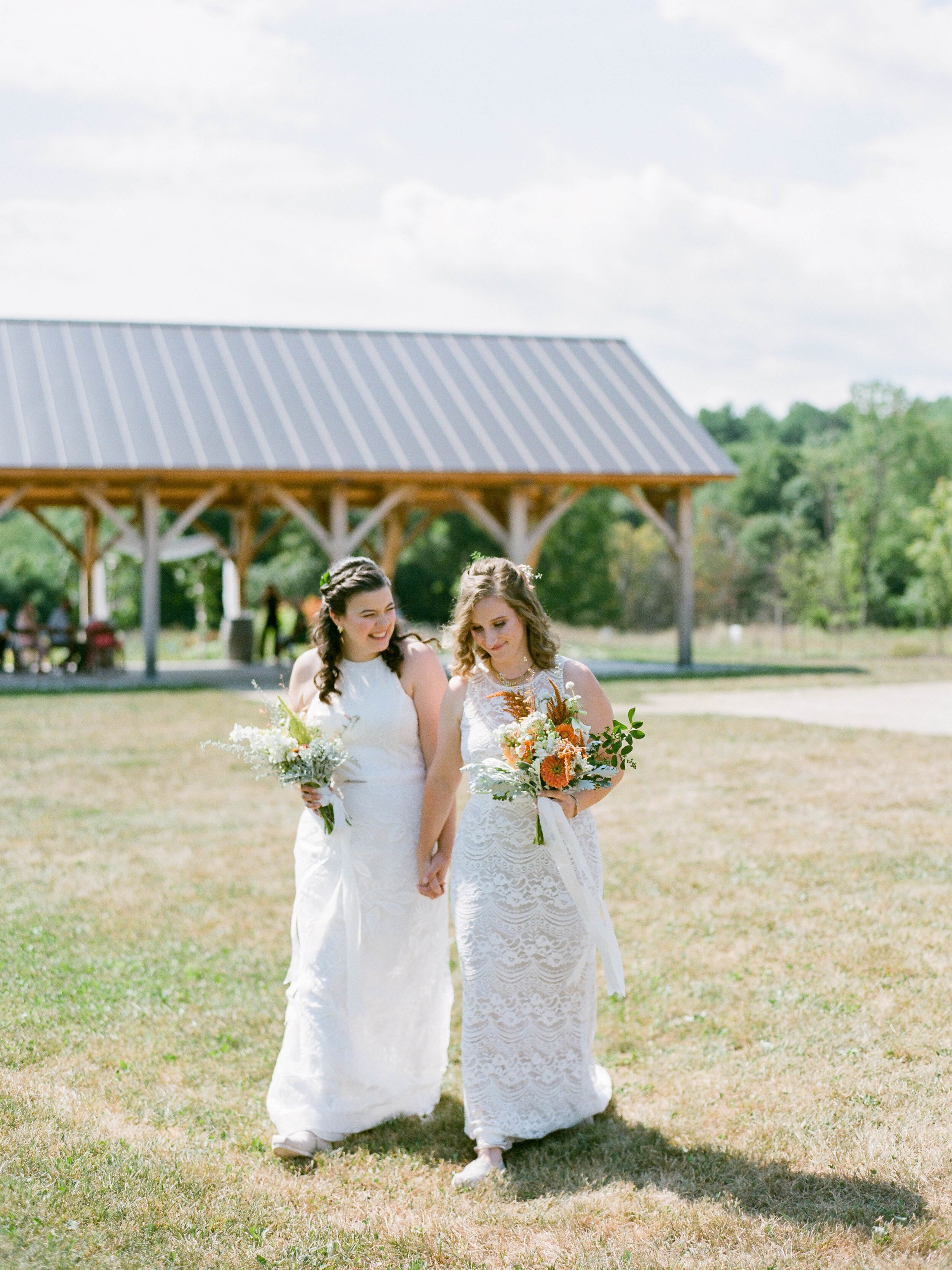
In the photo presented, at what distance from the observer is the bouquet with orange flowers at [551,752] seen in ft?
11.7

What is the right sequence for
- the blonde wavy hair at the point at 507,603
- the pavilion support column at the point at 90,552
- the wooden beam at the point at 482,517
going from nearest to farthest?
the blonde wavy hair at the point at 507,603
the wooden beam at the point at 482,517
the pavilion support column at the point at 90,552

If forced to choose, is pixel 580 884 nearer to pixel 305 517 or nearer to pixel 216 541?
pixel 305 517

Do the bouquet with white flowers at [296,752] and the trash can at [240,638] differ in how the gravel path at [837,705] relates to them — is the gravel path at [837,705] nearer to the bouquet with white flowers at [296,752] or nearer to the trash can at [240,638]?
the bouquet with white flowers at [296,752]

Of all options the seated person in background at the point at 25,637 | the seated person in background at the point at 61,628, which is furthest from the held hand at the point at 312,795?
the seated person in background at the point at 25,637

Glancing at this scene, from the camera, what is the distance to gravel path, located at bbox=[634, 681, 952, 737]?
12844 mm

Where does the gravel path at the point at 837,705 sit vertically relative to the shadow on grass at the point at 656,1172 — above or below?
above

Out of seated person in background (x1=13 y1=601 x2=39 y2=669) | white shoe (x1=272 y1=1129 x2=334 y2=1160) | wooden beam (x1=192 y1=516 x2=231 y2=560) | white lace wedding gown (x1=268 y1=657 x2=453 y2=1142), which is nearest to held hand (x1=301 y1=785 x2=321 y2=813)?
white lace wedding gown (x1=268 y1=657 x2=453 y2=1142)

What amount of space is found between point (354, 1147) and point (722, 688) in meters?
13.8

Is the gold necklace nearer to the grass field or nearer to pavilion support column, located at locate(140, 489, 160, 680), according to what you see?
the grass field

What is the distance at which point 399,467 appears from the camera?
18.7 m

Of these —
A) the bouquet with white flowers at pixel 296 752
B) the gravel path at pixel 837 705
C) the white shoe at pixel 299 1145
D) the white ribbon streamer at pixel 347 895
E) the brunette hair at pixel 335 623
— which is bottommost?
the white shoe at pixel 299 1145

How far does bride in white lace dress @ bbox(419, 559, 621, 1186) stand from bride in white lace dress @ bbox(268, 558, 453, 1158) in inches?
7.6

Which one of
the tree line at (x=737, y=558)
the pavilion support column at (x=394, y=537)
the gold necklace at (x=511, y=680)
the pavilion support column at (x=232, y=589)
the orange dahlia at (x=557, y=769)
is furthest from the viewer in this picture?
the tree line at (x=737, y=558)

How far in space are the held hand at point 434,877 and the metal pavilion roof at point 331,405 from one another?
1465cm
